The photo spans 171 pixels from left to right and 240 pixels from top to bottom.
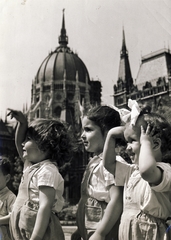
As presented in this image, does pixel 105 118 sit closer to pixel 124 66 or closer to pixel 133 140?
pixel 133 140

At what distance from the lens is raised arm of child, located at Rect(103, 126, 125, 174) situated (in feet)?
2.39

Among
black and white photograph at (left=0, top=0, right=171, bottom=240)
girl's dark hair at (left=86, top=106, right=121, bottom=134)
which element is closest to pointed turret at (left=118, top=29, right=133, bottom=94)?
black and white photograph at (left=0, top=0, right=171, bottom=240)

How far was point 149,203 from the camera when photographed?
0.64 metres

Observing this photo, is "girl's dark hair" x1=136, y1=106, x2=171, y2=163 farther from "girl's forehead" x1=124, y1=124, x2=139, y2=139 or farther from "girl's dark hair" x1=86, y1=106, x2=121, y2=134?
"girl's dark hair" x1=86, y1=106, x2=121, y2=134

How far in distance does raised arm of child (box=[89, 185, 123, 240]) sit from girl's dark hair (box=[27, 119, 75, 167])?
0.18m

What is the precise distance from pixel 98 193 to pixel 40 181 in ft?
0.50

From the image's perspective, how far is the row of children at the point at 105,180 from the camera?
0.64 metres

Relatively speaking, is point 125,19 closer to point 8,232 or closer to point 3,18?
point 3,18

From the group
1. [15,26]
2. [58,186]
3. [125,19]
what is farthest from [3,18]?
[58,186]

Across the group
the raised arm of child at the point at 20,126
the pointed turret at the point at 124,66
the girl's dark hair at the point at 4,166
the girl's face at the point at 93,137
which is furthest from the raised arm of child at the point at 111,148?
the pointed turret at the point at 124,66

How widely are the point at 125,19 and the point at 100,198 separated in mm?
700

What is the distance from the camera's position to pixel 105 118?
2.80 feet

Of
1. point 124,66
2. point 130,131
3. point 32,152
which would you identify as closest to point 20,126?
point 32,152

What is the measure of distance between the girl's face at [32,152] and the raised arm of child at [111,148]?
188 millimetres
